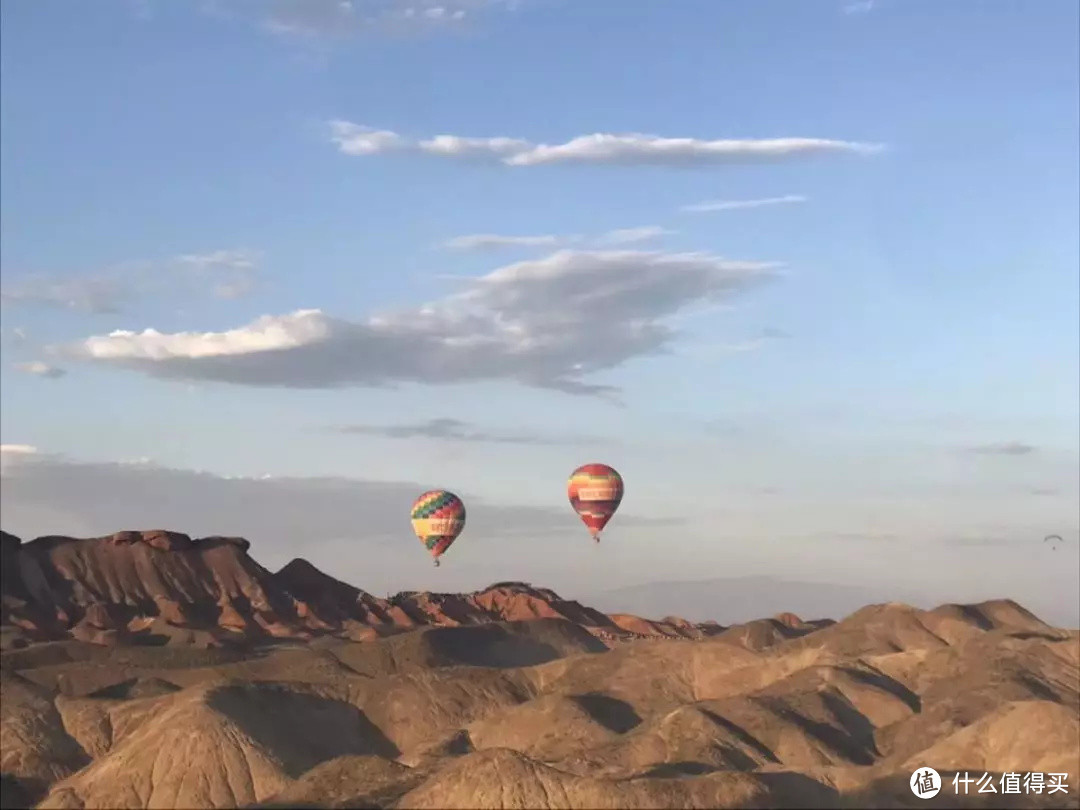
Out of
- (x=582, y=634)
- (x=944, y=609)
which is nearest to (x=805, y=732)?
(x=944, y=609)

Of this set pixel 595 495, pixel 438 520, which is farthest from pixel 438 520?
pixel 595 495

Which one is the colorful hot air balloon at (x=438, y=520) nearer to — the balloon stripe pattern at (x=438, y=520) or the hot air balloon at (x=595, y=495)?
the balloon stripe pattern at (x=438, y=520)

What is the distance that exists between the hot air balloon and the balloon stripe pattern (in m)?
21.9

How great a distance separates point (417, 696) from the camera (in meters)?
107

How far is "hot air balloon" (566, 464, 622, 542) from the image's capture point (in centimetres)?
13112

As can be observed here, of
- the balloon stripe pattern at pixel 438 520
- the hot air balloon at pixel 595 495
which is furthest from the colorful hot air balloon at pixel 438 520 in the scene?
the hot air balloon at pixel 595 495

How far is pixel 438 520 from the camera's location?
15125cm

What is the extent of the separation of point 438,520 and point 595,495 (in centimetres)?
2575

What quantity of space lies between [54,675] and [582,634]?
251 feet

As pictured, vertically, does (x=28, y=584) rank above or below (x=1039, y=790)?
above

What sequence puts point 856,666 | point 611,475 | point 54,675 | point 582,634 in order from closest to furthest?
point 856,666, point 54,675, point 611,475, point 582,634

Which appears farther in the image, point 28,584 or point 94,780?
point 28,584

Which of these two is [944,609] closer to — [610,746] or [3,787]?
[610,746]

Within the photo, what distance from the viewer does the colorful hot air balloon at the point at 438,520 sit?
495 feet
